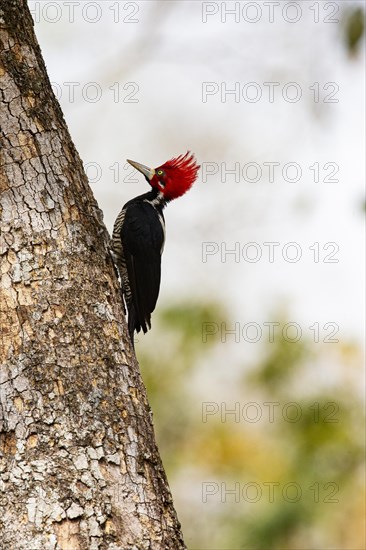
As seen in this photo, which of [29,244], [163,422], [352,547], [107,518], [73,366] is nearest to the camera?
[107,518]

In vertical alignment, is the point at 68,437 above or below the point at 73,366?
below

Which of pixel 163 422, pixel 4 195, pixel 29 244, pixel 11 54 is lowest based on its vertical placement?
pixel 29 244

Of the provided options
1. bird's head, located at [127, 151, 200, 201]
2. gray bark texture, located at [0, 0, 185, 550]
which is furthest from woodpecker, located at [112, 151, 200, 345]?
gray bark texture, located at [0, 0, 185, 550]

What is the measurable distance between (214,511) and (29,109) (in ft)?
19.6

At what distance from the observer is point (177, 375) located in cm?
905

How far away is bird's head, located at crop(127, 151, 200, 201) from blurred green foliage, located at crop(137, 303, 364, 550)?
3110 millimetres

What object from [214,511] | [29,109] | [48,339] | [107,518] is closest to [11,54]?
[29,109]

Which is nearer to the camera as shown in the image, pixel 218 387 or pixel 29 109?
pixel 29 109

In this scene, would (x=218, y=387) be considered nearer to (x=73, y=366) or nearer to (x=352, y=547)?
(x=352, y=547)

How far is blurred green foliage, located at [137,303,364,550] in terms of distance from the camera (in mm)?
7531

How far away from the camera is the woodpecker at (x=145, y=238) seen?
466cm

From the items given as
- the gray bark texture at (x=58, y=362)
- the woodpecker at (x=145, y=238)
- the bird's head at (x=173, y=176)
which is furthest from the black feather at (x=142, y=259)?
the gray bark texture at (x=58, y=362)

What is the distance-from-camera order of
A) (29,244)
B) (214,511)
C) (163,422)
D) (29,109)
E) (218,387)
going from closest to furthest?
1. (29,244)
2. (29,109)
3. (214,511)
4. (163,422)
5. (218,387)

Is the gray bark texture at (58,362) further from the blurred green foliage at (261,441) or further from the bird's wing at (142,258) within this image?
the blurred green foliage at (261,441)
